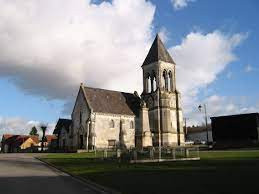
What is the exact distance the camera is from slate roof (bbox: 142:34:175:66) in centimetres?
6906

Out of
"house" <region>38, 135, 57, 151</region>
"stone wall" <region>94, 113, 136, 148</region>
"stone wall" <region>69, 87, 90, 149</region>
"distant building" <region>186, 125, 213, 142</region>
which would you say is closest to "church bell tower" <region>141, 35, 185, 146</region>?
"stone wall" <region>94, 113, 136, 148</region>

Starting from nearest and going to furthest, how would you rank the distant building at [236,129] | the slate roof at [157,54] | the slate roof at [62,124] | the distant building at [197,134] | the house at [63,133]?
the distant building at [236,129]
the house at [63,133]
the slate roof at [62,124]
the slate roof at [157,54]
the distant building at [197,134]

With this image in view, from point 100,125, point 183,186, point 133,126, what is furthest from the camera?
point 133,126

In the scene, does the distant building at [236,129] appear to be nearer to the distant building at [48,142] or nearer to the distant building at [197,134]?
the distant building at [48,142]

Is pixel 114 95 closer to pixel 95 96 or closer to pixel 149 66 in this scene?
pixel 95 96

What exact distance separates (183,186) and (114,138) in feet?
158

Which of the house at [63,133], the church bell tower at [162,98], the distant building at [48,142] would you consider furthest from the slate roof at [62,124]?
the church bell tower at [162,98]

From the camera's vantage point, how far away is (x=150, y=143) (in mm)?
61375

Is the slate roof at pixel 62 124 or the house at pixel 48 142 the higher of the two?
the slate roof at pixel 62 124

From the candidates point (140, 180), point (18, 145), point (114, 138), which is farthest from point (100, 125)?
point (18, 145)

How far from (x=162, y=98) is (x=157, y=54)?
1077cm

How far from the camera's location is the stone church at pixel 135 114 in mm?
58688

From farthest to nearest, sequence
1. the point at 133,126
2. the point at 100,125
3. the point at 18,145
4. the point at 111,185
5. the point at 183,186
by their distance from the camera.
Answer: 1. the point at 18,145
2. the point at 133,126
3. the point at 100,125
4. the point at 111,185
5. the point at 183,186

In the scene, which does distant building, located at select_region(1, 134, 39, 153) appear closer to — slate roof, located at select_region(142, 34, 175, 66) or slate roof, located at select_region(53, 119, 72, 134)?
slate roof, located at select_region(53, 119, 72, 134)
